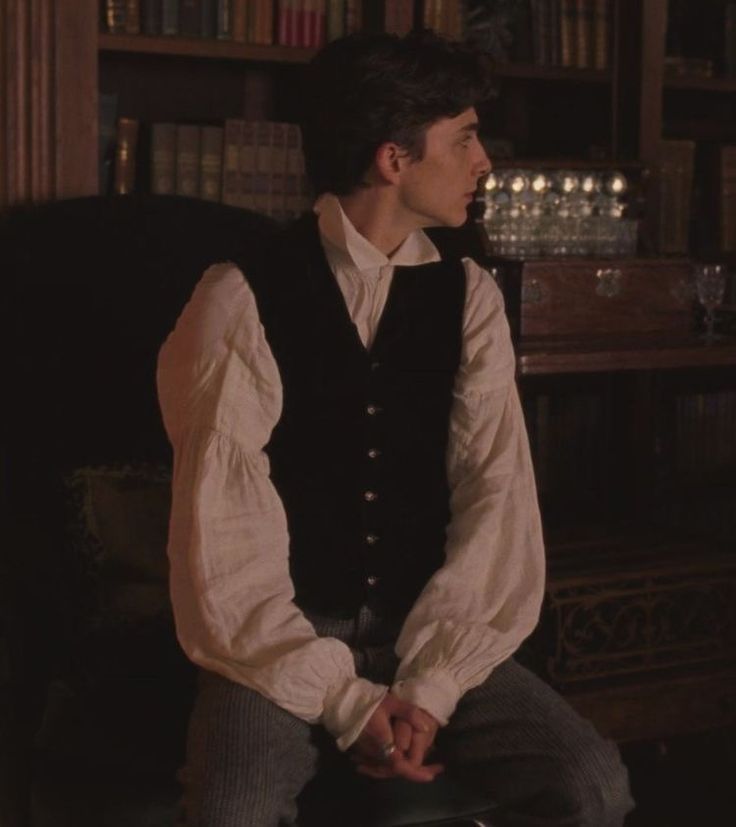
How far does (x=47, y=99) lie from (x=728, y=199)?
52.1 inches

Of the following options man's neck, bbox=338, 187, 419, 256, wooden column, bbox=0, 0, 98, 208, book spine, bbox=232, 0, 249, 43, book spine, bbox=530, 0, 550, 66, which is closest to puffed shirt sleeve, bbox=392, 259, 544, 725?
man's neck, bbox=338, 187, 419, 256

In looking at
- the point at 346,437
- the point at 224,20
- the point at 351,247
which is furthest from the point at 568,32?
the point at 346,437

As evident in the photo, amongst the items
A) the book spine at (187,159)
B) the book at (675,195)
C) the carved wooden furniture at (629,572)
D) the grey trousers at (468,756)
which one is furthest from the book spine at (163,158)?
the grey trousers at (468,756)

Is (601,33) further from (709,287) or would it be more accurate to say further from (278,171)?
(278,171)

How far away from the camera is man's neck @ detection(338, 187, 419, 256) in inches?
70.7

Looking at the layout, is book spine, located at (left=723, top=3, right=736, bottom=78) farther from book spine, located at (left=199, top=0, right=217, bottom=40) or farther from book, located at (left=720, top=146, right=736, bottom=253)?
book spine, located at (left=199, top=0, right=217, bottom=40)

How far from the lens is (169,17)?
240 centimetres

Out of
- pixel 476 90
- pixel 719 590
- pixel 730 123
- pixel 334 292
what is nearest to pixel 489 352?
pixel 334 292

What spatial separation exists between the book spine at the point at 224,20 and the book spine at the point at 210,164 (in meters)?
0.15

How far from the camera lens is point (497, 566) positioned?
5.67ft

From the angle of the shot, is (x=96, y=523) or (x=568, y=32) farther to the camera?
(x=568, y=32)

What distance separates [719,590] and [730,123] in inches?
41.4

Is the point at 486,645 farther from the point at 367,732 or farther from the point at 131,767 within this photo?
the point at 131,767

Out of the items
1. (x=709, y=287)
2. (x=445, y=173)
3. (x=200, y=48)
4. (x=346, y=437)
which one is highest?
(x=200, y=48)
